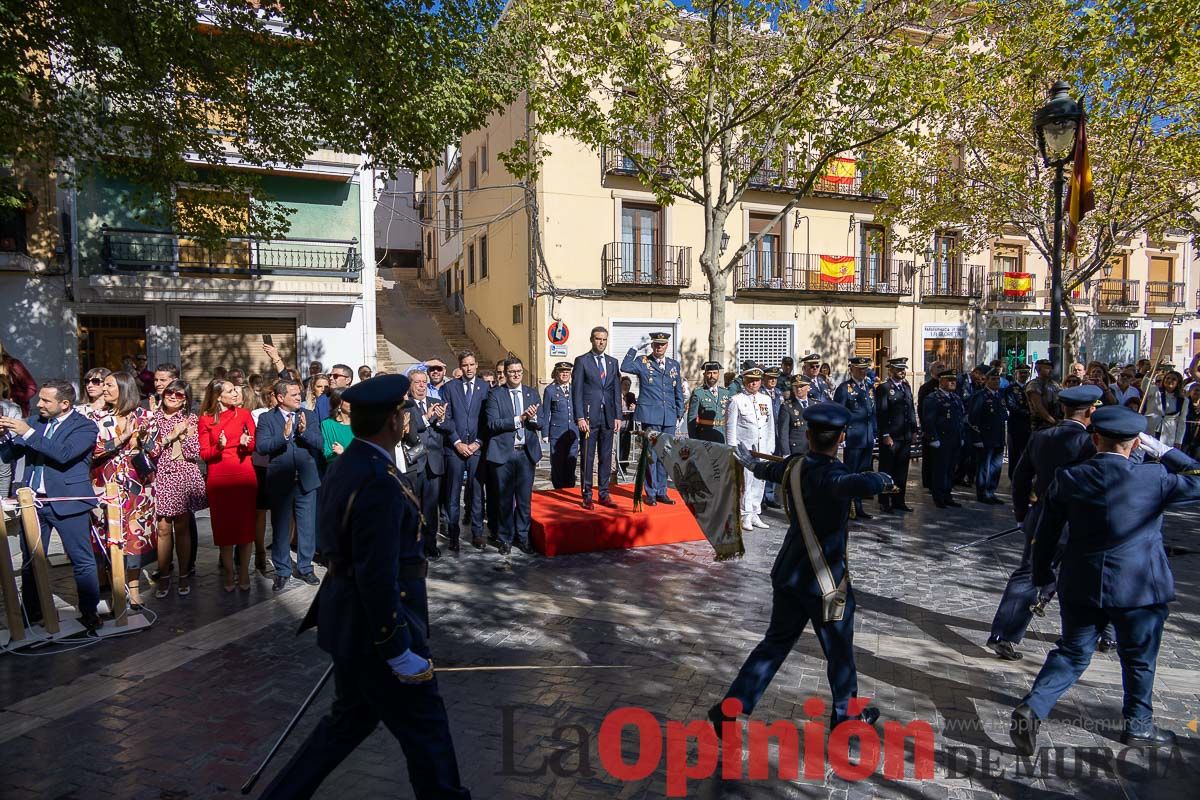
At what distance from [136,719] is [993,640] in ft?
18.1

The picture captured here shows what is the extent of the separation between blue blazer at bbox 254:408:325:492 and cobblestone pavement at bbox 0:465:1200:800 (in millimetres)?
1026

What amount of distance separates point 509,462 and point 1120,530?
5349mm

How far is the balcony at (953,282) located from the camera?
89.1 feet

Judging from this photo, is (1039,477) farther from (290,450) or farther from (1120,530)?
(290,450)

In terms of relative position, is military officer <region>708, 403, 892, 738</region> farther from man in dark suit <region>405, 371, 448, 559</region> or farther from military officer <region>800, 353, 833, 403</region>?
military officer <region>800, 353, 833, 403</region>

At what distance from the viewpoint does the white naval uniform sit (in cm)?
883

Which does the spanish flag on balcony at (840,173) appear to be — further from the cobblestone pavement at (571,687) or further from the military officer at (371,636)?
the military officer at (371,636)

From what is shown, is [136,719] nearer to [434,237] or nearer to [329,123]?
[329,123]

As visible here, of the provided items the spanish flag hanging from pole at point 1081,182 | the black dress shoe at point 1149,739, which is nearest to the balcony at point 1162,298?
the spanish flag hanging from pole at point 1081,182

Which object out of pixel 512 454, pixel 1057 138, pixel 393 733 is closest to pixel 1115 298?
pixel 1057 138

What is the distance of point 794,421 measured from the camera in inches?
377

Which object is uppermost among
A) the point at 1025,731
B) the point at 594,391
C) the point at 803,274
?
the point at 803,274

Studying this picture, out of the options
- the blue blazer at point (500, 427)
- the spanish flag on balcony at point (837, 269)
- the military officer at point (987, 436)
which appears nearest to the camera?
the blue blazer at point (500, 427)

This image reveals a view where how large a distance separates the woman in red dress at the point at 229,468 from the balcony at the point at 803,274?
19.2 metres
